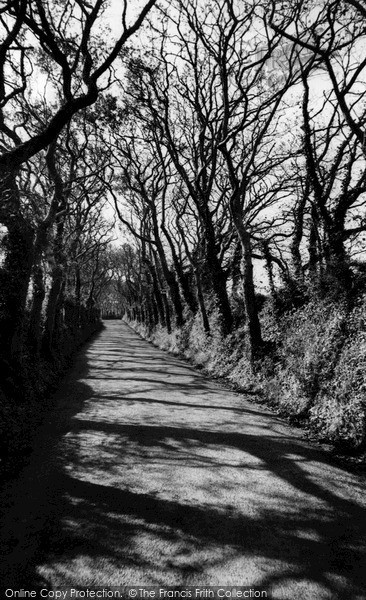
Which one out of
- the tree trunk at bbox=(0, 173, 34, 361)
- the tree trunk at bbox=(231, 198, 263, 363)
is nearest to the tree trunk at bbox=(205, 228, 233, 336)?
the tree trunk at bbox=(231, 198, 263, 363)

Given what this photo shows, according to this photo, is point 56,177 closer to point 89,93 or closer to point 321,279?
point 89,93

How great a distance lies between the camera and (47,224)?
10688 mm

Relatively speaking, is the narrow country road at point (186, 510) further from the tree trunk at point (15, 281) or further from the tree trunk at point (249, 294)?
the tree trunk at point (249, 294)

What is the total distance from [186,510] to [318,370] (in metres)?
4.31

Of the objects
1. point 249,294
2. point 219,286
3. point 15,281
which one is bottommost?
point 249,294

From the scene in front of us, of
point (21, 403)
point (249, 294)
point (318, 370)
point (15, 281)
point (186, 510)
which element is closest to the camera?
point (186, 510)

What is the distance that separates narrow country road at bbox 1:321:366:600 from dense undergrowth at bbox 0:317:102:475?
34 cm

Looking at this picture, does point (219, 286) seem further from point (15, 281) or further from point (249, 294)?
A: point (15, 281)

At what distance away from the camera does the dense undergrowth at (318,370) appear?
5805 mm

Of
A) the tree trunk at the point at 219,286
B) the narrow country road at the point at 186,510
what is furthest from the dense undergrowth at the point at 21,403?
the tree trunk at the point at 219,286

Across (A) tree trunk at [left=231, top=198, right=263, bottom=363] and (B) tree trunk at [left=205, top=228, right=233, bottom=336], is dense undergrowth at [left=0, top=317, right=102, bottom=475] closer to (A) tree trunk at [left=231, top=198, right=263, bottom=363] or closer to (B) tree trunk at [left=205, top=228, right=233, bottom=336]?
(A) tree trunk at [left=231, top=198, right=263, bottom=363]

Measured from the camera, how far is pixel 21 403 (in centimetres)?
791

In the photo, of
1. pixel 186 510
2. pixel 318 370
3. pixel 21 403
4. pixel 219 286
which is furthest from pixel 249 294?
pixel 186 510

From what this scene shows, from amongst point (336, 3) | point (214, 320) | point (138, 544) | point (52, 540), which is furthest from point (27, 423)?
point (336, 3)
